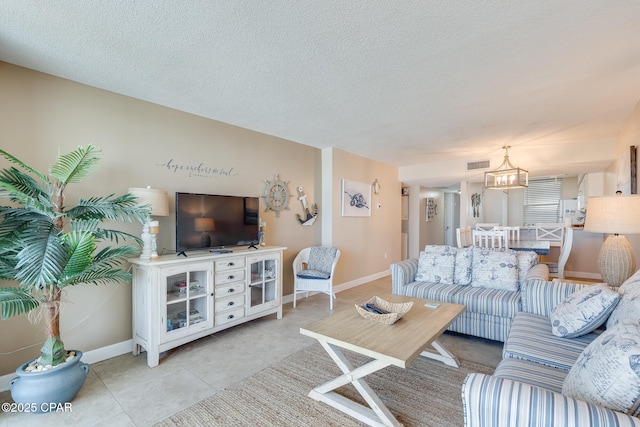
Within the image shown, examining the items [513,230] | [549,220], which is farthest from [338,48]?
[549,220]

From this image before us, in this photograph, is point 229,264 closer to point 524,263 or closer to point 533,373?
point 533,373

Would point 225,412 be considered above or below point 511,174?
below

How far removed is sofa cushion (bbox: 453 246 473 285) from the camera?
322cm

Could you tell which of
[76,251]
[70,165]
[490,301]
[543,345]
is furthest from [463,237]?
[70,165]

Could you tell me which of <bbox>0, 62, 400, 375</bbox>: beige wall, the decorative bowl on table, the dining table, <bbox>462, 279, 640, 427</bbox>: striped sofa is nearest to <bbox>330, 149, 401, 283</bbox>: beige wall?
<bbox>0, 62, 400, 375</bbox>: beige wall

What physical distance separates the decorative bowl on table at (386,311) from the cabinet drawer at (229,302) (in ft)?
4.78

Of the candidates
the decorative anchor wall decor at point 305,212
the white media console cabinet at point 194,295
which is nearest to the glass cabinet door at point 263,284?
the white media console cabinet at point 194,295

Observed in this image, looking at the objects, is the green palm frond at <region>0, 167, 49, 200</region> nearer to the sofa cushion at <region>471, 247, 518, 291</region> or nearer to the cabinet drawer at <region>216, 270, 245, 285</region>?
the cabinet drawer at <region>216, 270, 245, 285</region>

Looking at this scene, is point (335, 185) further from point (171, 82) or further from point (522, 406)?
point (522, 406)

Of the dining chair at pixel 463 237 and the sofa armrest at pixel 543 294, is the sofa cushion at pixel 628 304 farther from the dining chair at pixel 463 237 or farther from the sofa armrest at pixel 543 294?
the dining chair at pixel 463 237

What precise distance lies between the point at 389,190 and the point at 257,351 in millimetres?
4283

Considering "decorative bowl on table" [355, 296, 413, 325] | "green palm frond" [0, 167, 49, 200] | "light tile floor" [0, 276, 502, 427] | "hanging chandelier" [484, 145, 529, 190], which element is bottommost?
"light tile floor" [0, 276, 502, 427]

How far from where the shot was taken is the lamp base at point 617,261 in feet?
7.95

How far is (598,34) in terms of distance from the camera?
1.80 m
